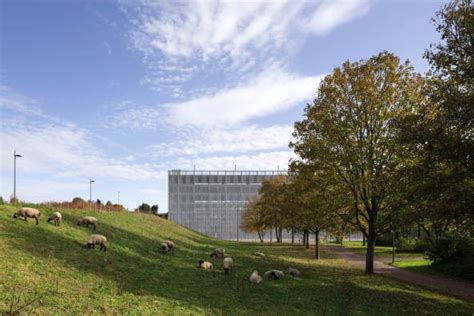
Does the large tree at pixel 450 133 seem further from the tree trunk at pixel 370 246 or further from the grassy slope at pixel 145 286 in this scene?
the tree trunk at pixel 370 246

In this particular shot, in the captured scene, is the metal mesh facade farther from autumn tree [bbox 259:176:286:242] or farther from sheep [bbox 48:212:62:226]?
sheep [bbox 48:212:62:226]

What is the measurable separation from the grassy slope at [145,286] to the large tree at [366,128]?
17.4 ft

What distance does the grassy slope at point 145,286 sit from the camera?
1206 centimetres

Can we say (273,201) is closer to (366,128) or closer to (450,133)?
(366,128)

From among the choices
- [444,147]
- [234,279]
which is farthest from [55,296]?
[444,147]

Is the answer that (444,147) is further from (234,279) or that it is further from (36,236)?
(36,236)

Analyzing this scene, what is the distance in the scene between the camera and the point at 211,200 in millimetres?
121000

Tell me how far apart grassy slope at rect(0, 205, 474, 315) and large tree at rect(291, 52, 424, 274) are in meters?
5.31

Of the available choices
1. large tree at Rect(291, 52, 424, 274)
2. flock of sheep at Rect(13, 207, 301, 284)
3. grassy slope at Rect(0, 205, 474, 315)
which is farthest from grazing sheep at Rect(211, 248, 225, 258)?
large tree at Rect(291, 52, 424, 274)

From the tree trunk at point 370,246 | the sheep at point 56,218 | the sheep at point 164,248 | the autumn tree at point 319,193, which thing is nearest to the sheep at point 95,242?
the sheep at point 56,218

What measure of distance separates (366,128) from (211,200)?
98066mm

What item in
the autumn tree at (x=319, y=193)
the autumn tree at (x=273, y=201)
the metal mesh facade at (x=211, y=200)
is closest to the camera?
the autumn tree at (x=319, y=193)

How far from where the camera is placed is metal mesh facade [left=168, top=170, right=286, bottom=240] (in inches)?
4660

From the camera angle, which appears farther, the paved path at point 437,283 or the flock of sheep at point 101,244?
the paved path at point 437,283
